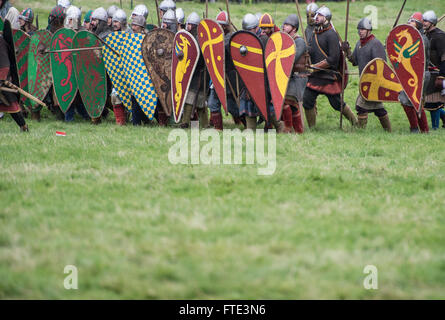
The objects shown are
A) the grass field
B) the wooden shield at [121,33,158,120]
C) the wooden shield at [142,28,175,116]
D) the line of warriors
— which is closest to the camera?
the grass field

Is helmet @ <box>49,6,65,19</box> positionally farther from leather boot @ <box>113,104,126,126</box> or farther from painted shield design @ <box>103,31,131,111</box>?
leather boot @ <box>113,104,126,126</box>

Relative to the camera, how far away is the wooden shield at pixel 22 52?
8578 mm

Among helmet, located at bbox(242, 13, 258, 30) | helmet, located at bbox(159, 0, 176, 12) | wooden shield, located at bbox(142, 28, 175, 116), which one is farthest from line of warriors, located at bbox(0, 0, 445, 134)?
helmet, located at bbox(159, 0, 176, 12)

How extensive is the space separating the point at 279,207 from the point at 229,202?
0.34 metres

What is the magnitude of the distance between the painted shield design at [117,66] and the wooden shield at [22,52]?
1458 millimetres

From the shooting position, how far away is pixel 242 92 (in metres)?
7.31

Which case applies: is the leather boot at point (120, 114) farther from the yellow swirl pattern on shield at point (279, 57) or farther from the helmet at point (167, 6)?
the yellow swirl pattern on shield at point (279, 57)

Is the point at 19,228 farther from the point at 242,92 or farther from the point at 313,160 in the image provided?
the point at 242,92

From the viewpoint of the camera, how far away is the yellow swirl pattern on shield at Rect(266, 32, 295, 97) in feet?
22.5

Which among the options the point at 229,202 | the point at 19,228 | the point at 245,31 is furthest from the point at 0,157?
the point at 245,31

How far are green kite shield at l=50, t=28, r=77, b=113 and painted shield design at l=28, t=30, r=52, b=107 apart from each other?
228mm

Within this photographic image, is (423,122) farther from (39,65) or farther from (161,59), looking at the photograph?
(39,65)

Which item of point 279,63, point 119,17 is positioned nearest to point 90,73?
point 119,17

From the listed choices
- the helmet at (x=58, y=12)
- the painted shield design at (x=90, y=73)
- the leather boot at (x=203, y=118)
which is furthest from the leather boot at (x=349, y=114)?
the helmet at (x=58, y=12)
